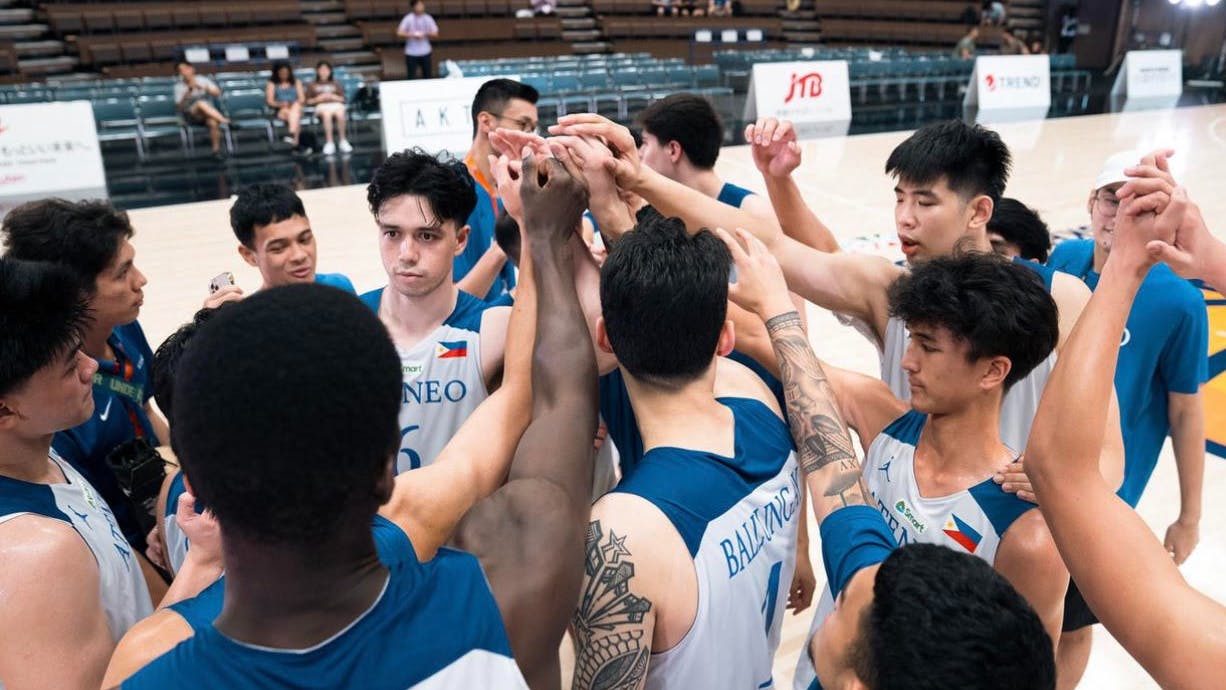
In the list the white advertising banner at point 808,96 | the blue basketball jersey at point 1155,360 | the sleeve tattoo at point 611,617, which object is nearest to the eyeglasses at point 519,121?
the blue basketball jersey at point 1155,360

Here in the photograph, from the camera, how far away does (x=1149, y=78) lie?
18.1 m

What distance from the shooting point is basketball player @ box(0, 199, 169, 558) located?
2527mm

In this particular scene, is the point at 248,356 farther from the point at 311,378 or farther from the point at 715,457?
the point at 715,457

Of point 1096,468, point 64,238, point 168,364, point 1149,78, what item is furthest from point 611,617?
point 1149,78

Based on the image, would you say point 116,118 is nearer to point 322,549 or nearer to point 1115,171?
point 1115,171

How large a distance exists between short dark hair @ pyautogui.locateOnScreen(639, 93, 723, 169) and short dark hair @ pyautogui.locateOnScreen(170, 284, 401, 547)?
10.1 feet

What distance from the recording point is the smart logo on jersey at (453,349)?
261 centimetres

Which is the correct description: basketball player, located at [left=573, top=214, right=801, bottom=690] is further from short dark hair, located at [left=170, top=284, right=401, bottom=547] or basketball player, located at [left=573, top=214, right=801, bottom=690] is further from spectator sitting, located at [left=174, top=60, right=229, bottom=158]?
spectator sitting, located at [left=174, top=60, right=229, bottom=158]

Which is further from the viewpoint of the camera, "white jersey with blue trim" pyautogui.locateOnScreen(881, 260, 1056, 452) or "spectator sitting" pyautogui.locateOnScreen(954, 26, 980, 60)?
"spectator sitting" pyautogui.locateOnScreen(954, 26, 980, 60)

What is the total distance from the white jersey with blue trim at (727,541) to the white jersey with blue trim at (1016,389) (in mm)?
770

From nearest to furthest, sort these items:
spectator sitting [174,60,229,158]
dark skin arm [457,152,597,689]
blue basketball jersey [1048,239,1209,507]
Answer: dark skin arm [457,152,597,689] < blue basketball jersey [1048,239,1209,507] < spectator sitting [174,60,229,158]

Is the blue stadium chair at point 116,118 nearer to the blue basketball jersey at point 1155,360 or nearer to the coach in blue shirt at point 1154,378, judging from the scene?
the coach in blue shirt at point 1154,378

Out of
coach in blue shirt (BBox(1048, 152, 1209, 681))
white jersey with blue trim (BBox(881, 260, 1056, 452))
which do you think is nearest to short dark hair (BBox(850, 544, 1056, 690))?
white jersey with blue trim (BBox(881, 260, 1056, 452))

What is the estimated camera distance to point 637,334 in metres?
1.64
